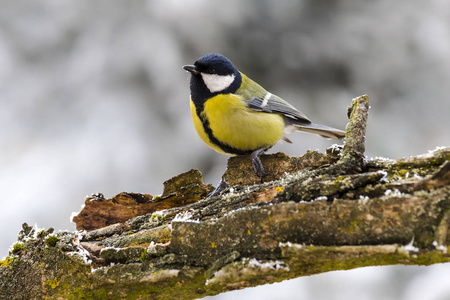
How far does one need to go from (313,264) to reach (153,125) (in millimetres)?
1452

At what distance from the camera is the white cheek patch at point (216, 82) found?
2158mm

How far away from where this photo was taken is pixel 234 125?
208 centimetres

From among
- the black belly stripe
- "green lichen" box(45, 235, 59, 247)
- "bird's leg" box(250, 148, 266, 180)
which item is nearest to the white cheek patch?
the black belly stripe

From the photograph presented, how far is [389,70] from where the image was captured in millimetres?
2121

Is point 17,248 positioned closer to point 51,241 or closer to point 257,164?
point 51,241

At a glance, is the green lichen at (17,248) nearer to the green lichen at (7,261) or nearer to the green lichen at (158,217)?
the green lichen at (7,261)

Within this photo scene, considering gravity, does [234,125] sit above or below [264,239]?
above

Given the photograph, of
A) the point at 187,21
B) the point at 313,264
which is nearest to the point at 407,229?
the point at 313,264

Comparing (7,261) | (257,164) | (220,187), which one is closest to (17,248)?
(7,261)

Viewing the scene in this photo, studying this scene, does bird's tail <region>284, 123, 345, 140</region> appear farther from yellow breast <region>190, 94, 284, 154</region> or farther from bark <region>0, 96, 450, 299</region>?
bark <region>0, 96, 450, 299</region>

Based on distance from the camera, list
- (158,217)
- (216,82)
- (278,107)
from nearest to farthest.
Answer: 1. (158,217)
2. (216,82)
3. (278,107)

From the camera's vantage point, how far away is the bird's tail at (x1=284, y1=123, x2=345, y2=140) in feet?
7.59

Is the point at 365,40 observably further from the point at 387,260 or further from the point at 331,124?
the point at 387,260

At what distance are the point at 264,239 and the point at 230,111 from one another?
1.10 meters
